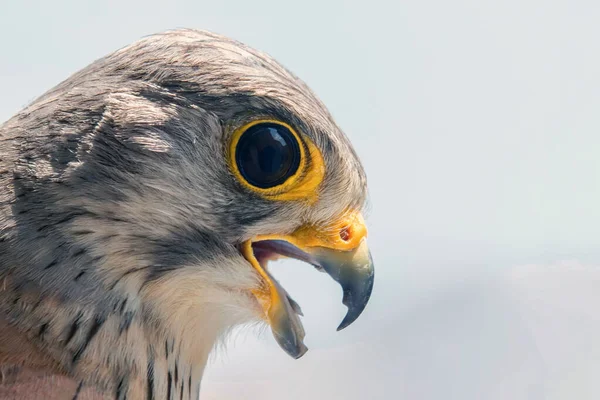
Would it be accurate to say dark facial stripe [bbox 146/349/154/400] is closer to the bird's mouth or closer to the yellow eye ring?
the bird's mouth

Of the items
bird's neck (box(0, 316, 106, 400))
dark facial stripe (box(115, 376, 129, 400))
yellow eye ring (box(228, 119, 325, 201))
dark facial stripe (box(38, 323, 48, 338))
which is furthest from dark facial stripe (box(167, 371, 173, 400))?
yellow eye ring (box(228, 119, 325, 201))

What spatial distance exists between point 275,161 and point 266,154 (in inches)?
1.6

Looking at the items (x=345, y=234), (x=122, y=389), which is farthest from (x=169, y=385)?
(x=345, y=234)

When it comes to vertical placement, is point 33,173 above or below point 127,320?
above

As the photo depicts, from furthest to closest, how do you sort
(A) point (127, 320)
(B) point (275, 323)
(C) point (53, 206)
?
(B) point (275, 323)
(A) point (127, 320)
(C) point (53, 206)

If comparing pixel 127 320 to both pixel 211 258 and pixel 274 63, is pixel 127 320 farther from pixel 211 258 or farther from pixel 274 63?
pixel 274 63

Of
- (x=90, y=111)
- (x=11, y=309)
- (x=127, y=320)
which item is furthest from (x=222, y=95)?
(x=11, y=309)

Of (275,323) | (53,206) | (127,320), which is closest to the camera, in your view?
(53,206)

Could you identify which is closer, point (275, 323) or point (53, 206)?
point (53, 206)

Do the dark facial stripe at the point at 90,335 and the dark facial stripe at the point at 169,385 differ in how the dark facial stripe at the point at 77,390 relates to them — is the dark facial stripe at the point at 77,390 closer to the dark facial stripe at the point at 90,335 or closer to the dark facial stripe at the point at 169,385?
the dark facial stripe at the point at 90,335

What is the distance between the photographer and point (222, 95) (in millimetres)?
1954

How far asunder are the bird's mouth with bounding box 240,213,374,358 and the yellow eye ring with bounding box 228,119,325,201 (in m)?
0.13

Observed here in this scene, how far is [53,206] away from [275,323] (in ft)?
2.48

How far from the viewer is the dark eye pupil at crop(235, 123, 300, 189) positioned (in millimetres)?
1949
